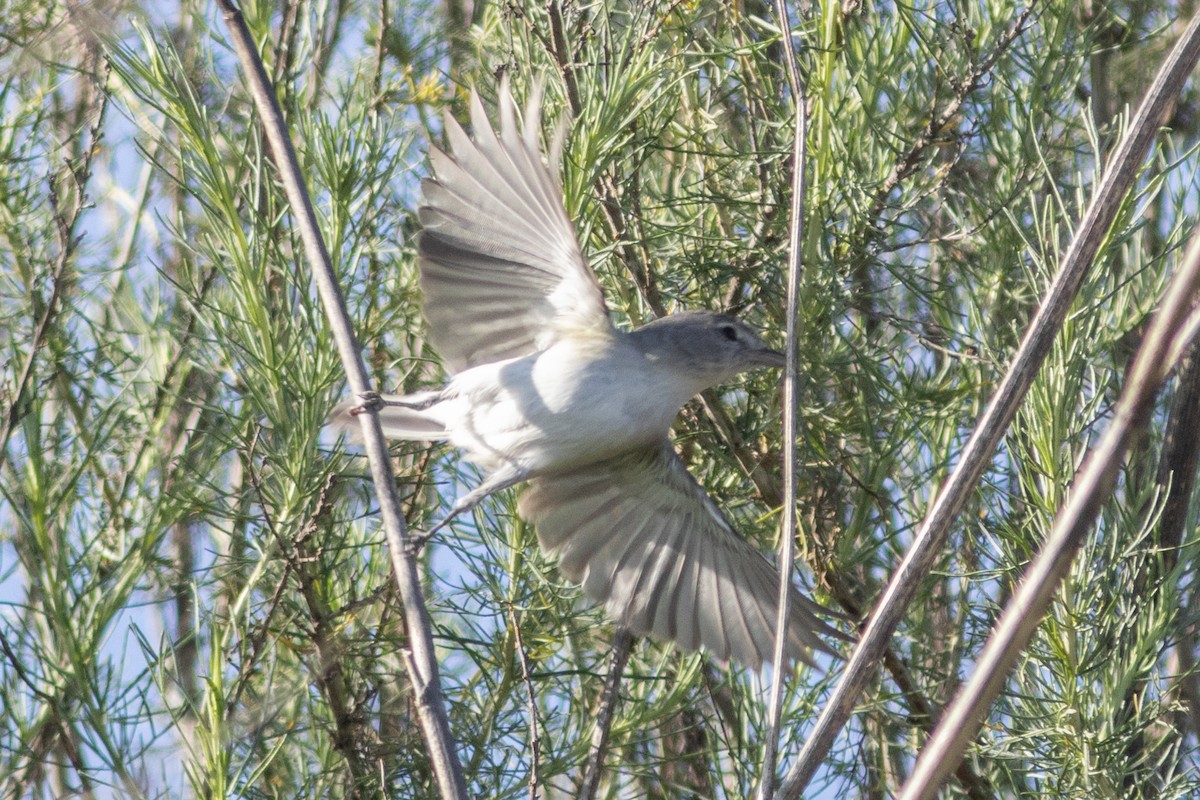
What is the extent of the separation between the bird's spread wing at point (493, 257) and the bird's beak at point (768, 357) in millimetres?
278

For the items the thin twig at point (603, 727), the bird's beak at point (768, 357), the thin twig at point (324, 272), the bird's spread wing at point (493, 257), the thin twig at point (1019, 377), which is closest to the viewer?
the thin twig at point (1019, 377)

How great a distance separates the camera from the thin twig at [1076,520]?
575 millimetres

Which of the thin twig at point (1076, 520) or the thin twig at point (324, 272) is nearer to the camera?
the thin twig at point (1076, 520)

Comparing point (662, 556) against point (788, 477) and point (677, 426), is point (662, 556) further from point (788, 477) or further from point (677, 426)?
point (788, 477)

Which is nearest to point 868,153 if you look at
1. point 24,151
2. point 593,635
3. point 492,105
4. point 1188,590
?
point 492,105

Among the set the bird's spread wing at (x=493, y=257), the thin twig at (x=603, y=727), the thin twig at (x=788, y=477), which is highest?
the bird's spread wing at (x=493, y=257)

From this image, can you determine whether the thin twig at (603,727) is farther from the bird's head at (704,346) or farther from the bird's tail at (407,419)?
the bird's tail at (407,419)

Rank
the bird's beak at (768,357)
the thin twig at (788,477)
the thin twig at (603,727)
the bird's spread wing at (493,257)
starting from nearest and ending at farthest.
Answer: the thin twig at (788,477)
the thin twig at (603,727)
the bird's spread wing at (493,257)
the bird's beak at (768,357)

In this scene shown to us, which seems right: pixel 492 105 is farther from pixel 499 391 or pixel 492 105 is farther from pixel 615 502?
pixel 615 502

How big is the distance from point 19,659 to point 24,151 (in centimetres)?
103

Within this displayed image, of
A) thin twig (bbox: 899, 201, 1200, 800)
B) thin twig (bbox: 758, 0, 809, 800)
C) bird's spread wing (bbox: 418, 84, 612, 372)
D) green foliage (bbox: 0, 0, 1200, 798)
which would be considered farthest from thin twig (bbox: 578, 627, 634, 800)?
thin twig (bbox: 899, 201, 1200, 800)

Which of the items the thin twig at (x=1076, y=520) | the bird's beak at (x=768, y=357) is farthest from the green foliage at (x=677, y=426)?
the thin twig at (x=1076, y=520)

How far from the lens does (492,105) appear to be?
93.1 inches

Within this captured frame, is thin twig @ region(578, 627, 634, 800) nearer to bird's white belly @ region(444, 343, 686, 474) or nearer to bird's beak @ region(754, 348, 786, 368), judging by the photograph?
bird's white belly @ region(444, 343, 686, 474)
